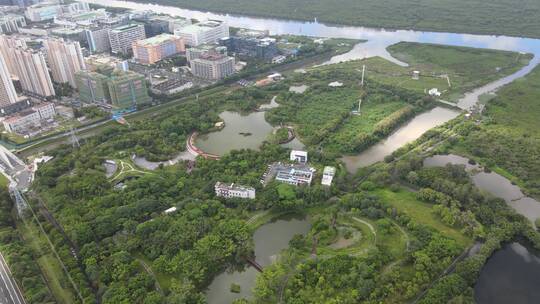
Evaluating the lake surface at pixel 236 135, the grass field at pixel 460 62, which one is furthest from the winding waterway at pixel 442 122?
the grass field at pixel 460 62

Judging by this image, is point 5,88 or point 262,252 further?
point 5,88

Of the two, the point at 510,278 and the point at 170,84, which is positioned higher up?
the point at 170,84

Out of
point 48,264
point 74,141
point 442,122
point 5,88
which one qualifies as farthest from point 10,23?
point 442,122

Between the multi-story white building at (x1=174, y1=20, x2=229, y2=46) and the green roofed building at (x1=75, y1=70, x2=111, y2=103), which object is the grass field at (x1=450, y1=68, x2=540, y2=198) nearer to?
the green roofed building at (x1=75, y1=70, x2=111, y2=103)

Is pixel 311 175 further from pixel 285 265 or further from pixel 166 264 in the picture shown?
pixel 166 264

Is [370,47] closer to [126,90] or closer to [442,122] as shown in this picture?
[442,122]
